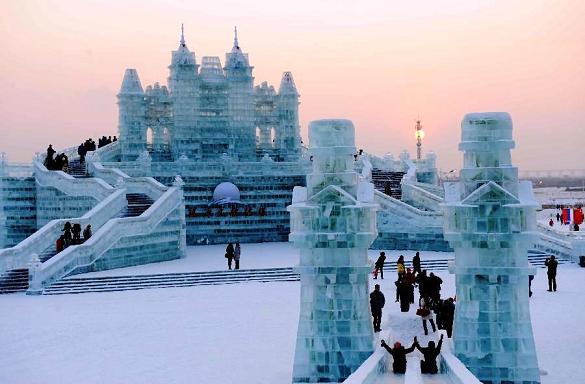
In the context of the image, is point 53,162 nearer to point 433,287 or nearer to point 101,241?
point 101,241

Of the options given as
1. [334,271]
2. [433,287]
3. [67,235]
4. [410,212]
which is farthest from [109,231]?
[334,271]

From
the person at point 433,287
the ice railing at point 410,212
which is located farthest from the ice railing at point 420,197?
the person at point 433,287

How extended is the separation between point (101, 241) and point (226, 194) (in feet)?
44.3

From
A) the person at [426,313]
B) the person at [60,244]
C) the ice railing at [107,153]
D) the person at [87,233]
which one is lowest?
the person at [426,313]

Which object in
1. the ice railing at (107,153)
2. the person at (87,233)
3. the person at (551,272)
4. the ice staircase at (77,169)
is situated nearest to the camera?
the person at (551,272)

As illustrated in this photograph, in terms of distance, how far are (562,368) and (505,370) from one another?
6.67 feet

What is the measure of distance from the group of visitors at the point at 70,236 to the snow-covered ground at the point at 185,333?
4.75 metres

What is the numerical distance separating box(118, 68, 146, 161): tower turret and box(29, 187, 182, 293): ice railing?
1603 centimetres

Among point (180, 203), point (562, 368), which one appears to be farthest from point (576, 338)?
point (180, 203)

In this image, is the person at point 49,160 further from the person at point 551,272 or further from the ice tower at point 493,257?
the ice tower at point 493,257

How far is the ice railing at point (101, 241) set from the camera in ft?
97.8

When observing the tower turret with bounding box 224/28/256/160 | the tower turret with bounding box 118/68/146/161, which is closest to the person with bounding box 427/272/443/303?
the tower turret with bounding box 224/28/256/160

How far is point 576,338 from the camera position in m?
19.8

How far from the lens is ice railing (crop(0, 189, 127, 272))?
30953 mm
